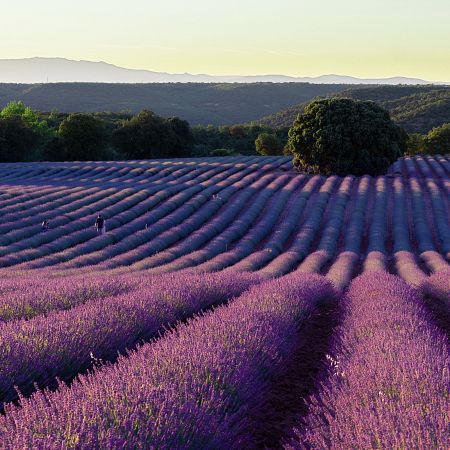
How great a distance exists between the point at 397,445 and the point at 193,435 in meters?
1.10

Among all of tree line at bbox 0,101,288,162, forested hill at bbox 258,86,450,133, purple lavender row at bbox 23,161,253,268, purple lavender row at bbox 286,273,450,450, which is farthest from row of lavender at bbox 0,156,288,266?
forested hill at bbox 258,86,450,133

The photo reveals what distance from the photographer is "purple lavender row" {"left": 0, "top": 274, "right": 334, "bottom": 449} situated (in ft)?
9.42

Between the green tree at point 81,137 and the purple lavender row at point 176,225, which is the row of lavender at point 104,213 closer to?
the purple lavender row at point 176,225

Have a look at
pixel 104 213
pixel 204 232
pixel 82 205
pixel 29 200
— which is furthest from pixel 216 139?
pixel 204 232

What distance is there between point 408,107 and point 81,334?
91030 mm

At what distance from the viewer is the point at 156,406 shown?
328 cm

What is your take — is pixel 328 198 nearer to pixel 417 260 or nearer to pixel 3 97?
pixel 417 260

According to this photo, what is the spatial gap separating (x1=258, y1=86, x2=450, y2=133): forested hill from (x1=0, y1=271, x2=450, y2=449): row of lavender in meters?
77.2

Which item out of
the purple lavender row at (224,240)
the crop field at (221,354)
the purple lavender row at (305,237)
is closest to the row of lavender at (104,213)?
the crop field at (221,354)

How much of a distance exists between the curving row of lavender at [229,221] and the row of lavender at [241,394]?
5561 millimetres

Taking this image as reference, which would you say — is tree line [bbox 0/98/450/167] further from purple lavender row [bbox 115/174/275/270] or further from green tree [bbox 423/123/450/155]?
purple lavender row [bbox 115/174/275/270]

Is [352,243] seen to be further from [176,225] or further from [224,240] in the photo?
[176,225]

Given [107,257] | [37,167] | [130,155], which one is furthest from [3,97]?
[107,257]

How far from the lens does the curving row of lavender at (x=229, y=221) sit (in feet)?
52.0
